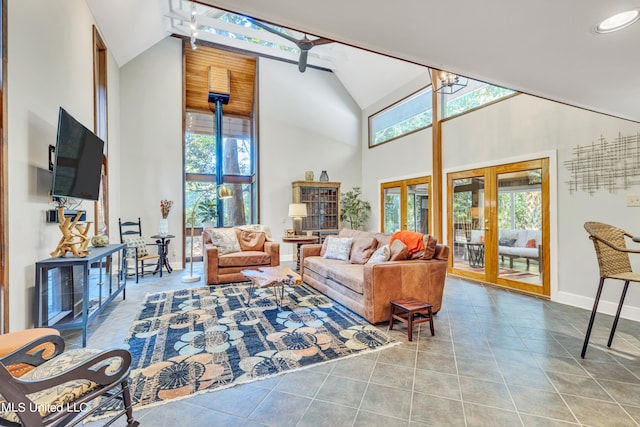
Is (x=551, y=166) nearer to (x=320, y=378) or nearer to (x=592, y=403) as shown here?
(x=592, y=403)

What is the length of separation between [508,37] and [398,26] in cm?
57

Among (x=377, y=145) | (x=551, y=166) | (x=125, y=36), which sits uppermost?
(x=125, y=36)

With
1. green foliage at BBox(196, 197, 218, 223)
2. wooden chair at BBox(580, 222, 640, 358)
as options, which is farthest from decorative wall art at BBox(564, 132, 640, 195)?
green foliage at BBox(196, 197, 218, 223)

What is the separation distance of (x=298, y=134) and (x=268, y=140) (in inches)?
32.9

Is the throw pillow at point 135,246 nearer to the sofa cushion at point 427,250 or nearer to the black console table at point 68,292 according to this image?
the black console table at point 68,292

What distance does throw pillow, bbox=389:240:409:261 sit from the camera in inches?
127

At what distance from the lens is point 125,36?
16.6 ft

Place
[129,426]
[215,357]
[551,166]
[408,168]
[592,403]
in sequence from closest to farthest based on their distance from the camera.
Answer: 1. [129,426]
2. [592,403]
3. [215,357]
4. [551,166]
5. [408,168]

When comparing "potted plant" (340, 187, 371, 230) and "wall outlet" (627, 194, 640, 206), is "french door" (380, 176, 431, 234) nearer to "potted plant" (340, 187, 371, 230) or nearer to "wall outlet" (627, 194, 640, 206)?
"potted plant" (340, 187, 371, 230)

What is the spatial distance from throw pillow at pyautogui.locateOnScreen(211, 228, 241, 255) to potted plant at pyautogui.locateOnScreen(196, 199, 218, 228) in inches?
71.0

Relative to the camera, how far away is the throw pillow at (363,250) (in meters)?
3.97

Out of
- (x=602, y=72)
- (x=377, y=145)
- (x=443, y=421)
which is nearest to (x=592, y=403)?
(x=443, y=421)

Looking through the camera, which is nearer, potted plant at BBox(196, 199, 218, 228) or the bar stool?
the bar stool

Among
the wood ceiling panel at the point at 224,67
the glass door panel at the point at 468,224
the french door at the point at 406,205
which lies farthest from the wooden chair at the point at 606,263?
the wood ceiling panel at the point at 224,67
